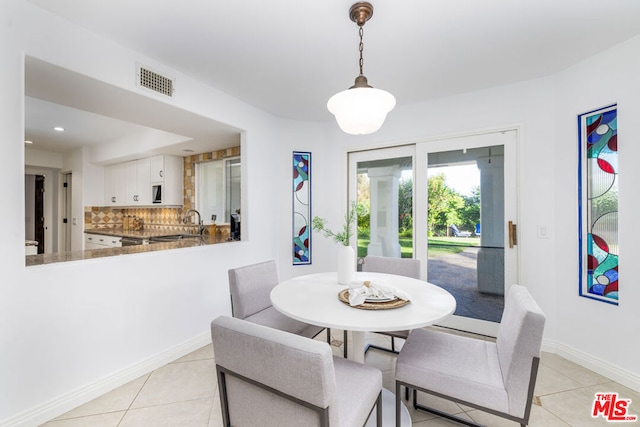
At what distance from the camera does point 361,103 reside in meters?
1.52

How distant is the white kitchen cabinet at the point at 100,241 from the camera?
442 centimetres

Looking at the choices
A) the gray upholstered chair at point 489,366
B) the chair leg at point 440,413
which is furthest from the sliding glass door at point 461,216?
the chair leg at point 440,413

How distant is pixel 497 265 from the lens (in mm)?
2787

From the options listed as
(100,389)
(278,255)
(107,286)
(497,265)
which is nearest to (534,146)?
(497,265)

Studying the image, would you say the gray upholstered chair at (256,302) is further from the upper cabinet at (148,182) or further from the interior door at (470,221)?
the upper cabinet at (148,182)

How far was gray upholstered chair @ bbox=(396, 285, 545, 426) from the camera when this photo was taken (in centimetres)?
121

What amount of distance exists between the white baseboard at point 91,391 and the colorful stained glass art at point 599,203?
346 centimetres

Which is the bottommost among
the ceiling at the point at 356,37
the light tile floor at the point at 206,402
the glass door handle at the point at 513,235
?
the light tile floor at the point at 206,402

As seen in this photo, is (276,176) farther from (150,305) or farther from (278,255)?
(150,305)

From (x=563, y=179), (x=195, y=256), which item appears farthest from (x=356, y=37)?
(x=195, y=256)

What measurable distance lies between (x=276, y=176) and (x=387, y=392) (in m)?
2.57

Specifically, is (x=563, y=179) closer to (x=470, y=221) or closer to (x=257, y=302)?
(x=470, y=221)

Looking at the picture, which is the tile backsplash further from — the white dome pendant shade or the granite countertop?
the white dome pendant shade

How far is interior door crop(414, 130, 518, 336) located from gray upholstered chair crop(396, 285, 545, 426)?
134cm
